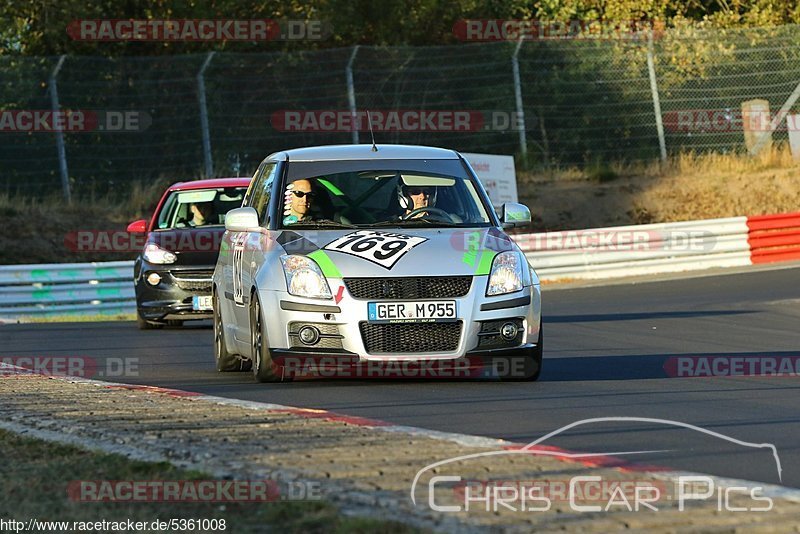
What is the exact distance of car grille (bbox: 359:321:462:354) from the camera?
10375 mm

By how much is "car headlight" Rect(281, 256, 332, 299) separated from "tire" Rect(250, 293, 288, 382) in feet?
1.05

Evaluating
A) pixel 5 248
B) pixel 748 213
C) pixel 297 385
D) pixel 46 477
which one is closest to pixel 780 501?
pixel 46 477

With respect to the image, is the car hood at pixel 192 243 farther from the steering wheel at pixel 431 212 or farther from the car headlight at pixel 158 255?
the steering wheel at pixel 431 212

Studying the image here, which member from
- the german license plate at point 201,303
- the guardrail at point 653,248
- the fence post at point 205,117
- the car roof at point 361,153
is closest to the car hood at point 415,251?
the car roof at point 361,153

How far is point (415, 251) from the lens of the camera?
10.5 metres

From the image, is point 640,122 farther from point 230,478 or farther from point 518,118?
point 230,478

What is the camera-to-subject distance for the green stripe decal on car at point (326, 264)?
10430 mm

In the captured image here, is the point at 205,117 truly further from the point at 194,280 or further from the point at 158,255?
the point at 194,280

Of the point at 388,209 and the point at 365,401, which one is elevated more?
the point at 388,209

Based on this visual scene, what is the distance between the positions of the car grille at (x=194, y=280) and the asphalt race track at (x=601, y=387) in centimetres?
49

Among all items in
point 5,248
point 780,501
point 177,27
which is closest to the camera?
point 780,501

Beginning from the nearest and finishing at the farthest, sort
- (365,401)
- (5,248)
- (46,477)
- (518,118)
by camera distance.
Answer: (46,477) < (365,401) < (5,248) < (518,118)

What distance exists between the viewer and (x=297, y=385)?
10836mm

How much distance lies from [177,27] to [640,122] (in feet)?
31.9
